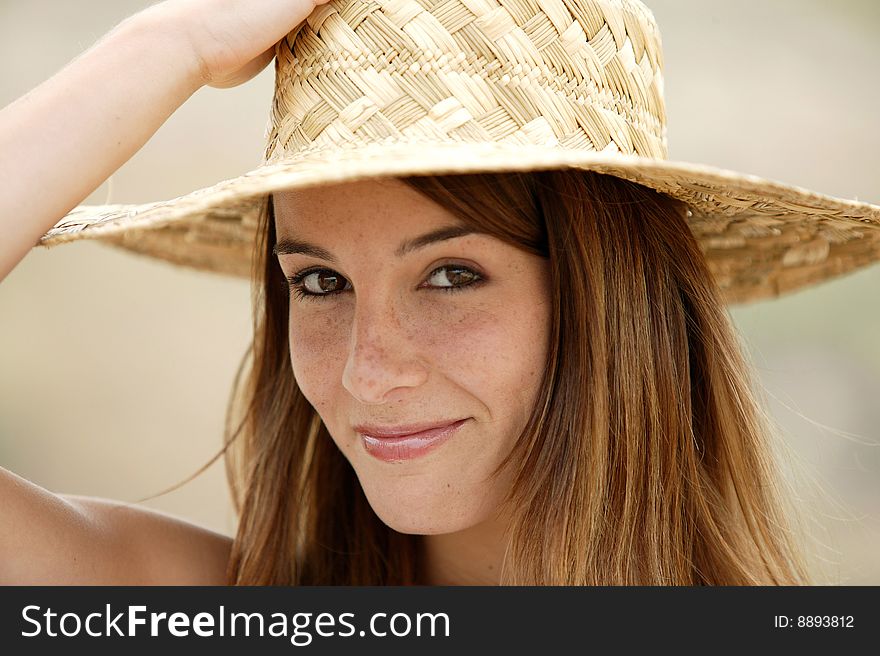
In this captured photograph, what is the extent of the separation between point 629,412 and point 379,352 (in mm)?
470

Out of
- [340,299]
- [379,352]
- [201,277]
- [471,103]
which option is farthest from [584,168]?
[201,277]

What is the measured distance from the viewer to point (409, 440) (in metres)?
1.68

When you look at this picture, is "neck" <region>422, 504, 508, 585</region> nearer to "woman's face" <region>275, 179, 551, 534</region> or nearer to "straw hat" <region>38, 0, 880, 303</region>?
"woman's face" <region>275, 179, 551, 534</region>

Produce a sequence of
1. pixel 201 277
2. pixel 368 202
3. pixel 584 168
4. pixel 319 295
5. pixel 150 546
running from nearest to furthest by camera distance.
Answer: pixel 584 168, pixel 368 202, pixel 319 295, pixel 150 546, pixel 201 277

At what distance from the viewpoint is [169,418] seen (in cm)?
582

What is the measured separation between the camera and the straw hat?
4.51 ft

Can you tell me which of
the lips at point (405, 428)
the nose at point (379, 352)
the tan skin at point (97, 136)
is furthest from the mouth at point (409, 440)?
the tan skin at point (97, 136)

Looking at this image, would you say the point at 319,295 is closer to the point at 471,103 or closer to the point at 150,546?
the point at 471,103

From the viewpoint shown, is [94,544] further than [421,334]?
Yes

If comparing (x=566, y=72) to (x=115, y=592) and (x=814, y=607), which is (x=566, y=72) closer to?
(x=814, y=607)

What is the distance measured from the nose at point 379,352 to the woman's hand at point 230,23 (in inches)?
18.3

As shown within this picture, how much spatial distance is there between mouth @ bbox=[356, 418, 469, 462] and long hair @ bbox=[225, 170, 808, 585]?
0.42ft

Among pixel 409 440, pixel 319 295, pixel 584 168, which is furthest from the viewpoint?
pixel 319 295

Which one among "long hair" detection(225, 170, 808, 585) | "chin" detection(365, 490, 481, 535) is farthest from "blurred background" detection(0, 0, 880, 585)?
"chin" detection(365, 490, 481, 535)
